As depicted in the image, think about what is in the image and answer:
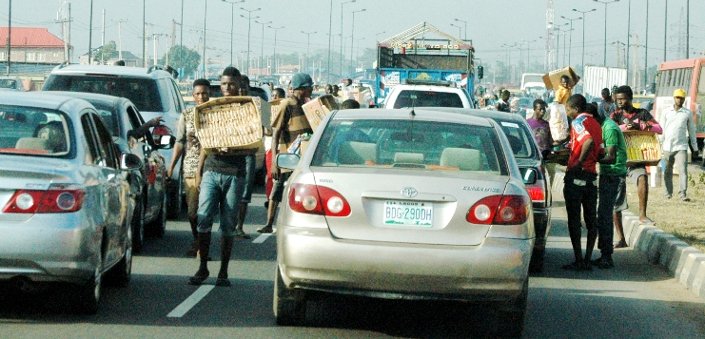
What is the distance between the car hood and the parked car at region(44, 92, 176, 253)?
16.4 feet

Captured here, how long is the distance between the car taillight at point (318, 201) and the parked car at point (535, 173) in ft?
10.6

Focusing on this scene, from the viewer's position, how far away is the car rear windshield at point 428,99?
24.5 m

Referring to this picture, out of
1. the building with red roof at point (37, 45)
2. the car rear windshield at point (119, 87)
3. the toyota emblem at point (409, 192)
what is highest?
the building with red roof at point (37, 45)

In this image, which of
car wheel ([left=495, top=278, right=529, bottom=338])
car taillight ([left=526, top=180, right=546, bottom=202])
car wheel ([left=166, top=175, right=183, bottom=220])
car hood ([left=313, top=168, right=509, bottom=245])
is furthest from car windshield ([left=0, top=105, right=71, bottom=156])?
car wheel ([left=166, top=175, right=183, bottom=220])

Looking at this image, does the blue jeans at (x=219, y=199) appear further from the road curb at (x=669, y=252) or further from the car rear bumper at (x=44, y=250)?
the road curb at (x=669, y=252)

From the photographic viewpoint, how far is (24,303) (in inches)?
395

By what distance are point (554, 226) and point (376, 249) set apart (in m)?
10.7

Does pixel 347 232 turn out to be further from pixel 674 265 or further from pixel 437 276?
pixel 674 265

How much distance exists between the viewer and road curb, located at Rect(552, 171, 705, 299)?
12.8 m

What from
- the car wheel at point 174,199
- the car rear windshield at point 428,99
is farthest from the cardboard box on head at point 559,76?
the car wheel at point 174,199

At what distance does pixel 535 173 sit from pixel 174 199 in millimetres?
6230

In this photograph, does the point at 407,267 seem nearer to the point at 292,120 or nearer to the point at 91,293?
the point at 91,293

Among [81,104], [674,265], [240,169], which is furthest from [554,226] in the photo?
[81,104]

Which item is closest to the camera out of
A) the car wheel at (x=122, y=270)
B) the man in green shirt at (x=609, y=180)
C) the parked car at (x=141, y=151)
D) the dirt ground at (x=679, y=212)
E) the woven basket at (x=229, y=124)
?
the car wheel at (x=122, y=270)
